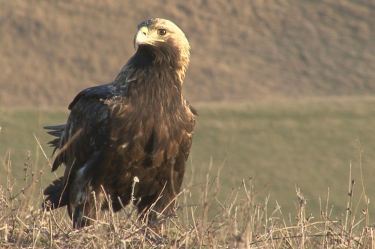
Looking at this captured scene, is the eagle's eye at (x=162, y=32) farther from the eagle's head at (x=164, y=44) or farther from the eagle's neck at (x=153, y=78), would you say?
the eagle's neck at (x=153, y=78)

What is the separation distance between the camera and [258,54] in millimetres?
71688

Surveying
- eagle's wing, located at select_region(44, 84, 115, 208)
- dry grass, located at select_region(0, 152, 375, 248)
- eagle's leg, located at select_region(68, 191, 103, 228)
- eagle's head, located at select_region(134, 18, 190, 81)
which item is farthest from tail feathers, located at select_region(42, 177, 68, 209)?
dry grass, located at select_region(0, 152, 375, 248)

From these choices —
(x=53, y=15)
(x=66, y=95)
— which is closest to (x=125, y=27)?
(x=53, y=15)

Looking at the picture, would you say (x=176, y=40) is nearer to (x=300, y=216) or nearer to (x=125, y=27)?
(x=300, y=216)

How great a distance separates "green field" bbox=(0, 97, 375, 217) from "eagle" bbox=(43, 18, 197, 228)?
1815 cm

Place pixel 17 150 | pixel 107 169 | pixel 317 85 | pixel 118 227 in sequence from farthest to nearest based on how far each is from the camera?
pixel 317 85 < pixel 17 150 < pixel 107 169 < pixel 118 227

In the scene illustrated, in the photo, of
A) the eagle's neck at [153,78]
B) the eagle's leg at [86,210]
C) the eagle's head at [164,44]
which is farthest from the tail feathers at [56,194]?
the eagle's head at [164,44]

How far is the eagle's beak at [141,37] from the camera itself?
841 centimetres

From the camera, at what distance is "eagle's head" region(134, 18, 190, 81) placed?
28.2 feet

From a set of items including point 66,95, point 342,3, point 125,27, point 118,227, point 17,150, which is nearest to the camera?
point 118,227

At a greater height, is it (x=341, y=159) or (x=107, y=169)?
(x=107, y=169)

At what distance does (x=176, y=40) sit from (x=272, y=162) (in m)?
25.4

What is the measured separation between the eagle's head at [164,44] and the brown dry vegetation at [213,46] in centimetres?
5057

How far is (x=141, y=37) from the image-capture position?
27.8 ft
